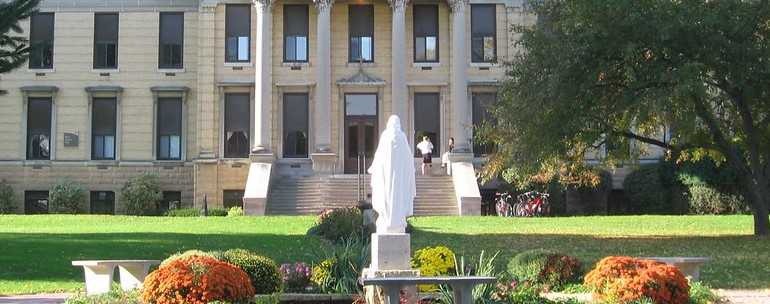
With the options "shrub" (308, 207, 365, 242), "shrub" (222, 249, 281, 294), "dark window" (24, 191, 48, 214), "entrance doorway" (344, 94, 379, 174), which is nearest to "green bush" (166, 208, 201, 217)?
"entrance doorway" (344, 94, 379, 174)

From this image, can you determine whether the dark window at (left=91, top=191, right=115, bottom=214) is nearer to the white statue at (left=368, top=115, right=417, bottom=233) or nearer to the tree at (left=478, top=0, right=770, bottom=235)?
the tree at (left=478, top=0, right=770, bottom=235)

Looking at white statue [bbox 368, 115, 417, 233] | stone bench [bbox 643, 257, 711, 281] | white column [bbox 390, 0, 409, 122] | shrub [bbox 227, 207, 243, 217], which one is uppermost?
white column [bbox 390, 0, 409, 122]

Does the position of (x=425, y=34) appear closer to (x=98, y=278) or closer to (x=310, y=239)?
(x=310, y=239)

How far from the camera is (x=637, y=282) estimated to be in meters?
13.8

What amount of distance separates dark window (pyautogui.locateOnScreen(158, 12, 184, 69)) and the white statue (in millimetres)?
34901

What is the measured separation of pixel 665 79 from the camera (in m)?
24.4

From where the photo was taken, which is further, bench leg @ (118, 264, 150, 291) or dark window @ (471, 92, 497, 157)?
dark window @ (471, 92, 497, 157)

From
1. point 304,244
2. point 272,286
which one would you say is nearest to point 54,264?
point 304,244

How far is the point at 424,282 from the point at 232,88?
3416 centimetres

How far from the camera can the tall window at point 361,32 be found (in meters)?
45.4

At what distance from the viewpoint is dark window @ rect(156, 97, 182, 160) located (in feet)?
153

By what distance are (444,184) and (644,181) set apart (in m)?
8.73

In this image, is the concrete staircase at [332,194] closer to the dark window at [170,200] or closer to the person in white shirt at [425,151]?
the person in white shirt at [425,151]

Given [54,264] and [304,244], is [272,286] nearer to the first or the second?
[54,264]
